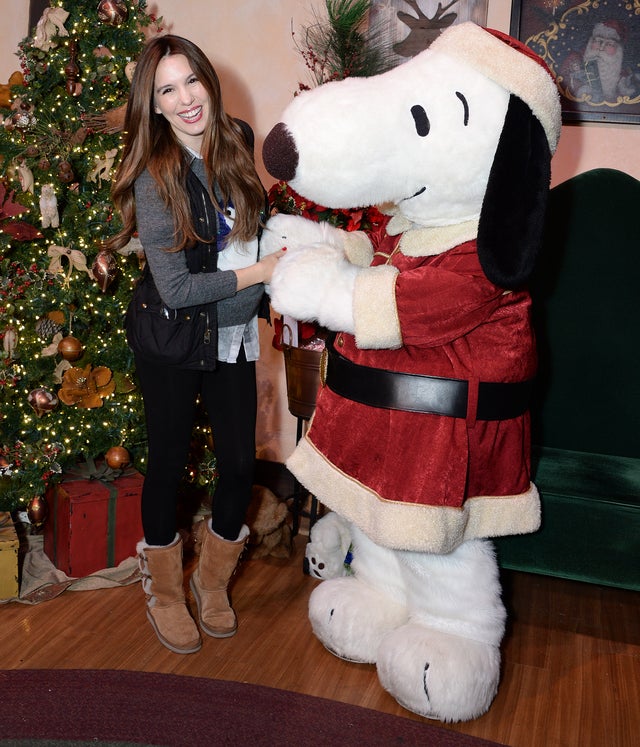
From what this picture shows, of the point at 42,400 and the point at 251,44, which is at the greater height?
the point at 251,44

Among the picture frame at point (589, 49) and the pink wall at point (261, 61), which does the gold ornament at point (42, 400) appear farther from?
the picture frame at point (589, 49)

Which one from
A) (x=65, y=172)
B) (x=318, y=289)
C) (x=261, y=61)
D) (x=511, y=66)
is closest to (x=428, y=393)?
(x=318, y=289)

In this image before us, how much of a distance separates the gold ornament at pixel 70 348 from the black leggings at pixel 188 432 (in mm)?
483

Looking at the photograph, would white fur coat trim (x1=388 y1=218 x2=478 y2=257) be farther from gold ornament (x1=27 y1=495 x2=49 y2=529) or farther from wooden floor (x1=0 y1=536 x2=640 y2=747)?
gold ornament (x1=27 y1=495 x2=49 y2=529)

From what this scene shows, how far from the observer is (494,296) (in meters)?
1.63

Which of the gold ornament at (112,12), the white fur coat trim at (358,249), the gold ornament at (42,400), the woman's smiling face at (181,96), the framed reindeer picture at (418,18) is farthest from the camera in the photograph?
the framed reindeer picture at (418,18)

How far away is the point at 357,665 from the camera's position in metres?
2.01

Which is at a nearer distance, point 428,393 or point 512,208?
point 512,208

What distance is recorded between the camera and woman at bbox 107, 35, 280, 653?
1.80 m

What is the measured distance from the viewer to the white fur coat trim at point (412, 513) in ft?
5.39

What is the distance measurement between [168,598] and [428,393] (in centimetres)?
94

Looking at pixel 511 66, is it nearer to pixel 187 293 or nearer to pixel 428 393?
pixel 428 393

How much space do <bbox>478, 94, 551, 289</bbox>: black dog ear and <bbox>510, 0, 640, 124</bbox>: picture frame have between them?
1235 millimetres

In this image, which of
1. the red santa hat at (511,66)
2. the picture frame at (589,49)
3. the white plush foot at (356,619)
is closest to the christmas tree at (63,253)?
the white plush foot at (356,619)
